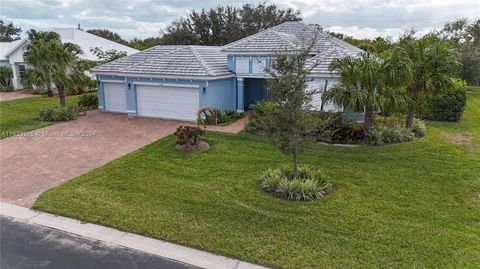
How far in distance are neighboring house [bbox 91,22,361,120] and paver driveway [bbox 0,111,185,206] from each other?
47.6 inches

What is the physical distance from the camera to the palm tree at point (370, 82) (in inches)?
550

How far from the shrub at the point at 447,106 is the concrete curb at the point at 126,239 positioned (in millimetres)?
16095

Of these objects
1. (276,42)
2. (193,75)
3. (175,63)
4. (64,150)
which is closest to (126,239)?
(64,150)

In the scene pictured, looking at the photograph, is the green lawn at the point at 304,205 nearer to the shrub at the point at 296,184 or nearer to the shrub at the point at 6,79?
the shrub at the point at 296,184

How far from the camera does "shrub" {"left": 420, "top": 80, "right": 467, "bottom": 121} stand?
1875 cm

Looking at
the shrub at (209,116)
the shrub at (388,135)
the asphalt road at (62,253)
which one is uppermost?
the shrub at (209,116)

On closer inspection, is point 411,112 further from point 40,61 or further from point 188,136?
point 40,61

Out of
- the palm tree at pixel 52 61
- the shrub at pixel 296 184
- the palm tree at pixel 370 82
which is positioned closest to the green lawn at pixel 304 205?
the shrub at pixel 296 184

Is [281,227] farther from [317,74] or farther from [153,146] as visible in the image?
[317,74]

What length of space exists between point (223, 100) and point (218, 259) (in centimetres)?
1416

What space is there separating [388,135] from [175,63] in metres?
11.8

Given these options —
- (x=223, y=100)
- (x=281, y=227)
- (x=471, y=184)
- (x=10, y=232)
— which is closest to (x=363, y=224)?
(x=281, y=227)

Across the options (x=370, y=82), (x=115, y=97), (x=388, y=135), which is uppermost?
(x=370, y=82)

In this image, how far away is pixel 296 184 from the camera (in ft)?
31.8
